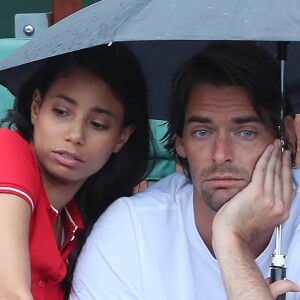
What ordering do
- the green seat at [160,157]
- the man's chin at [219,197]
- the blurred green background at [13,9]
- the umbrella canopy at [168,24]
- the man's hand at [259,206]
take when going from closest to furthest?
1. the umbrella canopy at [168,24]
2. the man's hand at [259,206]
3. the man's chin at [219,197]
4. the green seat at [160,157]
5. the blurred green background at [13,9]

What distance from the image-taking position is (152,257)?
270 cm

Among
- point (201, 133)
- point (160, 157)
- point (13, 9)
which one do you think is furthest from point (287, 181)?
point (13, 9)

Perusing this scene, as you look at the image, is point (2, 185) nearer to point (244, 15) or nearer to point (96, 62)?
point (96, 62)

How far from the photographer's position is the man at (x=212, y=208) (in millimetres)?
2605

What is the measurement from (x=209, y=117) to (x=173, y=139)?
468 mm

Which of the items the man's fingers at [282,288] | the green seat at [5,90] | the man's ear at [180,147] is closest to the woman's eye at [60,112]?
the man's ear at [180,147]

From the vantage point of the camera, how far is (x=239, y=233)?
2553 millimetres

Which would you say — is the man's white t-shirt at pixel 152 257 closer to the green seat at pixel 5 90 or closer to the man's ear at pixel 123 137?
the man's ear at pixel 123 137

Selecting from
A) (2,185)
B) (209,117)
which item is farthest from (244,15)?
(2,185)

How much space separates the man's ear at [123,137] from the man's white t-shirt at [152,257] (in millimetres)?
186

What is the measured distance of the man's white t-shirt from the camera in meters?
2.64

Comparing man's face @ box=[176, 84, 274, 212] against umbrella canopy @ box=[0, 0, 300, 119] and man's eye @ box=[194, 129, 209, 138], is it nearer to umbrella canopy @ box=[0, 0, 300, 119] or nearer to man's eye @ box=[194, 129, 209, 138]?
man's eye @ box=[194, 129, 209, 138]

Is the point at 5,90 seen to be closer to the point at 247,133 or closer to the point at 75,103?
the point at 75,103

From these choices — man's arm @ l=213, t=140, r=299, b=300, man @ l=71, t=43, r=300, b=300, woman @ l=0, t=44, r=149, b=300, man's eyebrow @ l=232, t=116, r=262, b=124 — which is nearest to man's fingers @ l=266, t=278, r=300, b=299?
man's arm @ l=213, t=140, r=299, b=300
